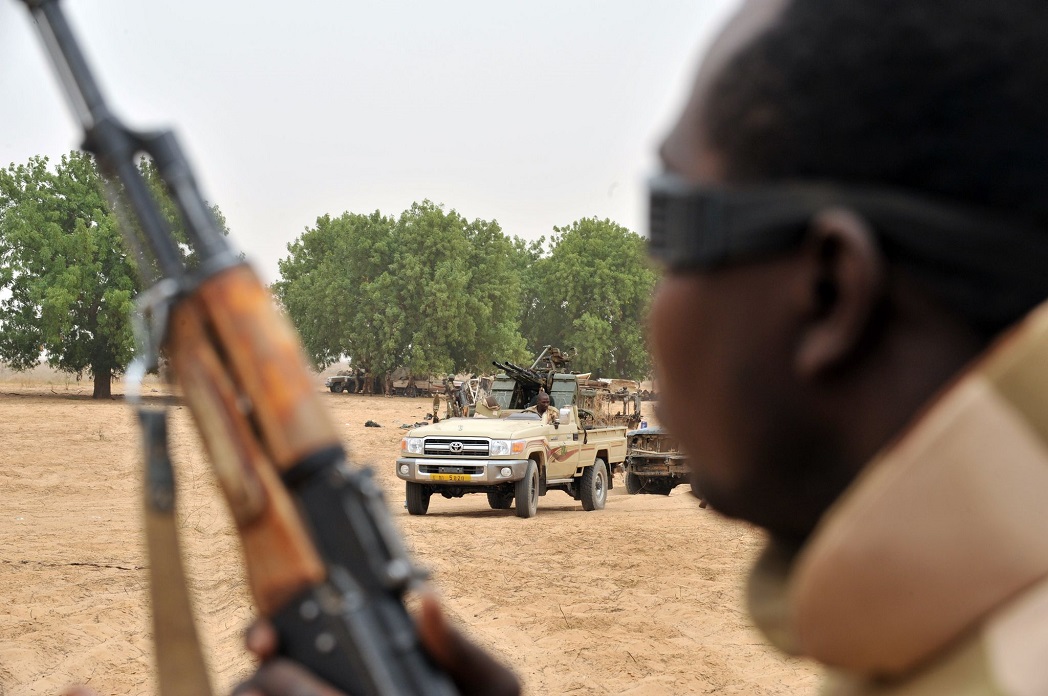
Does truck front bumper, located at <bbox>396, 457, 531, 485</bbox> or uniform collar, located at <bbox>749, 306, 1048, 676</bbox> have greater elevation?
uniform collar, located at <bbox>749, 306, 1048, 676</bbox>

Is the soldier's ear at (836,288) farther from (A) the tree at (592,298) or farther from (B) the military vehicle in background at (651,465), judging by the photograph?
(A) the tree at (592,298)

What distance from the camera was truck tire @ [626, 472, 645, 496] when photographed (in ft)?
63.2

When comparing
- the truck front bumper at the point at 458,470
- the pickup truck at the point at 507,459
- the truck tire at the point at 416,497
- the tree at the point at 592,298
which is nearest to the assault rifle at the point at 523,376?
the pickup truck at the point at 507,459

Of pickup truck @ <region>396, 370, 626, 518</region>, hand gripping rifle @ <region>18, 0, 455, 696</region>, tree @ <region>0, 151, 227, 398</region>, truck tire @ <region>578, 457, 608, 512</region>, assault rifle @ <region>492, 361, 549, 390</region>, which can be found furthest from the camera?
tree @ <region>0, 151, 227, 398</region>

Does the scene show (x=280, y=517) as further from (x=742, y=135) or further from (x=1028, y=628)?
(x=1028, y=628)

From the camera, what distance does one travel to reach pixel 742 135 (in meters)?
1.07

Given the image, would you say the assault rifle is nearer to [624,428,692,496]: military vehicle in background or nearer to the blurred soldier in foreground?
[624,428,692,496]: military vehicle in background

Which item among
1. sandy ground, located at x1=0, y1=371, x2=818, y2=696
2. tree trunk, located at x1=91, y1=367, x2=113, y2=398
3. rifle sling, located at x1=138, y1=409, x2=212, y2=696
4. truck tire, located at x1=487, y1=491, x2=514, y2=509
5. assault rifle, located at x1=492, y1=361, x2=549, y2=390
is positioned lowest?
sandy ground, located at x1=0, y1=371, x2=818, y2=696

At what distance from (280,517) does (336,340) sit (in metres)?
62.3

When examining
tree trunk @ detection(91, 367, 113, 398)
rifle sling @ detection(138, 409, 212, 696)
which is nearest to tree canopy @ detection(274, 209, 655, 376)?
tree trunk @ detection(91, 367, 113, 398)

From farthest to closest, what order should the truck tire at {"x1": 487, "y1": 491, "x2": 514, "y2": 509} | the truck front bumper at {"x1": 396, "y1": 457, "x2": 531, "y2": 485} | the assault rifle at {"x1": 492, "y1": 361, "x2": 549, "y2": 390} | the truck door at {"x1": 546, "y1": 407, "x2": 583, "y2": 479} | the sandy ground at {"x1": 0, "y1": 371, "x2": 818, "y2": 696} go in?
1. the assault rifle at {"x1": 492, "y1": 361, "x2": 549, "y2": 390}
2. the truck tire at {"x1": 487, "y1": 491, "x2": 514, "y2": 509}
3. the truck door at {"x1": 546, "y1": 407, "x2": 583, "y2": 479}
4. the truck front bumper at {"x1": 396, "y1": 457, "x2": 531, "y2": 485}
5. the sandy ground at {"x1": 0, "y1": 371, "x2": 818, "y2": 696}

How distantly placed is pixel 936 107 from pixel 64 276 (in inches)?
1719

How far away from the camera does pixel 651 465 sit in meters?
18.9

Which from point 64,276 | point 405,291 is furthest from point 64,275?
point 405,291
